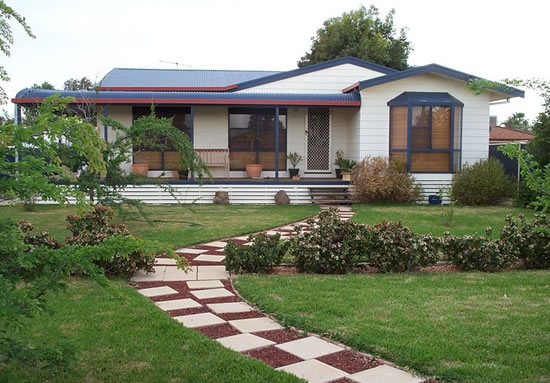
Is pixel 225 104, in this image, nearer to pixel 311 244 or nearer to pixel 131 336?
pixel 311 244

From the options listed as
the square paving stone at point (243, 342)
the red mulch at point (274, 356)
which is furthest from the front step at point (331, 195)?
the red mulch at point (274, 356)

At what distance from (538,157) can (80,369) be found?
1311 cm

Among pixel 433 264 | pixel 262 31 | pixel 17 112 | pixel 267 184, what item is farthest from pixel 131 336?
pixel 262 31

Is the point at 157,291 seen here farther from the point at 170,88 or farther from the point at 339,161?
the point at 170,88

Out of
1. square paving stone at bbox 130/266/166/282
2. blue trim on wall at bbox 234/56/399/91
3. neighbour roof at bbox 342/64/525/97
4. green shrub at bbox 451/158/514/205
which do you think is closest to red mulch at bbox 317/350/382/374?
square paving stone at bbox 130/266/166/282

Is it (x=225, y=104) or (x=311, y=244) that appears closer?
(x=311, y=244)

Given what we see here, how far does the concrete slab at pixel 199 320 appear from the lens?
14.9 feet

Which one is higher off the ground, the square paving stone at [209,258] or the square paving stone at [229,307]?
the square paving stone at [209,258]

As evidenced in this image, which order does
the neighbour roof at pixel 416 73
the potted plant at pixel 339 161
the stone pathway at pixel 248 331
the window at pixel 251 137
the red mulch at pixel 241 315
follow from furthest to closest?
the window at pixel 251 137, the potted plant at pixel 339 161, the neighbour roof at pixel 416 73, the red mulch at pixel 241 315, the stone pathway at pixel 248 331

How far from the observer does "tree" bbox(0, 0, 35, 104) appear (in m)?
2.83

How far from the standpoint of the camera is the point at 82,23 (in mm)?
13852

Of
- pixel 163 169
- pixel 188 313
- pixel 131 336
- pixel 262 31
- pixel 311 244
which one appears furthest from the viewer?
pixel 262 31

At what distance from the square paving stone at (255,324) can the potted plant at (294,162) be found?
11941 millimetres

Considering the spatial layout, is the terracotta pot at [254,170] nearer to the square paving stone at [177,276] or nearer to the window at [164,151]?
the window at [164,151]
